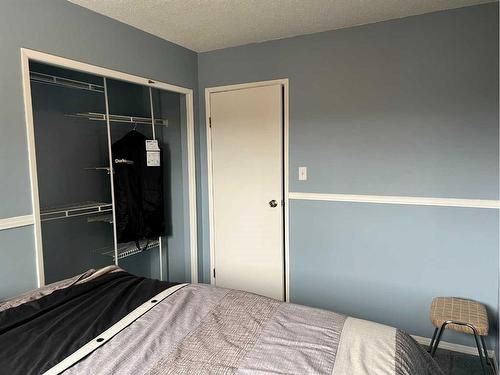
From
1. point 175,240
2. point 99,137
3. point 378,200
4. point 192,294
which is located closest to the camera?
point 192,294

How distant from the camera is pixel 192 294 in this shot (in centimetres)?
168

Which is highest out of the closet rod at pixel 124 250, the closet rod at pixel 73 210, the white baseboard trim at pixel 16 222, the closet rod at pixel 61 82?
the closet rod at pixel 61 82

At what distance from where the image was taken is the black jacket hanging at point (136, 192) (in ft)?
9.75

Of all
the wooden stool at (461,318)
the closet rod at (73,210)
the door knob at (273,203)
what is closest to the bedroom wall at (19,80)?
the closet rod at (73,210)

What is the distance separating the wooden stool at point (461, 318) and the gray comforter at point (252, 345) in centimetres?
74

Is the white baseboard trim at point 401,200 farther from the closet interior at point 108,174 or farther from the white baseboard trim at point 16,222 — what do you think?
the white baseboard trim at point 16,222

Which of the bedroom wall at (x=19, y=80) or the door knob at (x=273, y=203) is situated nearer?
the bedroom wall at (x=19, y=80)

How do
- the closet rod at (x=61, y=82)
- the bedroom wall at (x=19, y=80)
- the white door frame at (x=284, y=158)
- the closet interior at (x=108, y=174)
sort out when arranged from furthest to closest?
1. the white door frame at (x=284, y=158)
2. the closet interior at (x=108, y=174)
3. the closet rod at (x=61, y=82)
4. the bedroom wall at (x=19, y=80)

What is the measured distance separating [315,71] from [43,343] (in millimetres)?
2390

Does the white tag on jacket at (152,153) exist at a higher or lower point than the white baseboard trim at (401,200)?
higher

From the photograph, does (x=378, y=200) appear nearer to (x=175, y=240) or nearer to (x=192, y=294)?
(x=192, y=294)

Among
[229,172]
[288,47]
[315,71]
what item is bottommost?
[229,172]

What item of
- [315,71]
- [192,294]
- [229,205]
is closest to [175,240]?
[229,205]

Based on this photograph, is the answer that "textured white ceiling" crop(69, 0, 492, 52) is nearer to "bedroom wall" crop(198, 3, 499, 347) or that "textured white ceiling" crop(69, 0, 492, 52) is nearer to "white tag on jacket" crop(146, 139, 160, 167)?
"bedroom wall" crop(198, 3, 499, 347)
